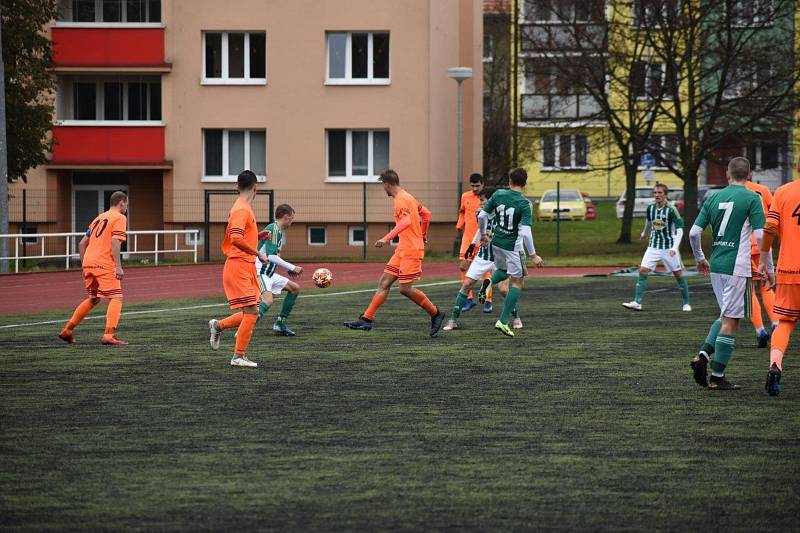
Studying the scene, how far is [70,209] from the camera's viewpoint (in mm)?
44562

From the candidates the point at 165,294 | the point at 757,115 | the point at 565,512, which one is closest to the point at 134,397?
the point at 565,512

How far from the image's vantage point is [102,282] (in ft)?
50.7

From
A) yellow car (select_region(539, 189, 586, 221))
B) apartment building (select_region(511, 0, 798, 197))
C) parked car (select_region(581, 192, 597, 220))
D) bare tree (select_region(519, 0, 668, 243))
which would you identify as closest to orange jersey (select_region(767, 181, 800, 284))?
apartment building (select_region(511, 0, 798, 197))

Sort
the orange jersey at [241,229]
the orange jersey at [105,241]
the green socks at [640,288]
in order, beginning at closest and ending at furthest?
the orange jersey at [241,229]
the orange jersey at [105,241]
the green socks at [640,288]

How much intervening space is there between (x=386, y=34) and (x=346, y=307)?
23.2m

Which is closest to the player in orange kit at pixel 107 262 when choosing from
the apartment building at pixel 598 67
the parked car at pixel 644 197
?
the apartment building at pixel 598 67

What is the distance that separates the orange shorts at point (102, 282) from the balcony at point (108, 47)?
92.0 ft

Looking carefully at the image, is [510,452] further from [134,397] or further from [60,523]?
[134,397]

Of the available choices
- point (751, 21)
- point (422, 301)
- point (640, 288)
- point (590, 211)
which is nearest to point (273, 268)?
point (422, 301)

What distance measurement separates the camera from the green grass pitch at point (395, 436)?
23.0ft

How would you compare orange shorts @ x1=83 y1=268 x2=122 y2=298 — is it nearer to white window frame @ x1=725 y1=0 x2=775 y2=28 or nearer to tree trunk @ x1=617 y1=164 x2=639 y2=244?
white window frame @ x1=725 y1=0 x2=775 y2=28

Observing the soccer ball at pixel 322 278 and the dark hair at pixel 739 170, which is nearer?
the dark hair at pixel 739 170

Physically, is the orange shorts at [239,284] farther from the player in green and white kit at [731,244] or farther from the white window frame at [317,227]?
the white window frame at [317,227]

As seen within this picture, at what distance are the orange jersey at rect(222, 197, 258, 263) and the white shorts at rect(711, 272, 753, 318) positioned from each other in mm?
4298
